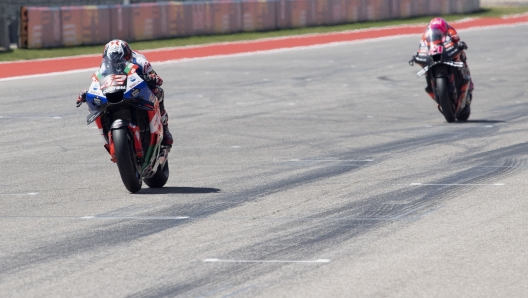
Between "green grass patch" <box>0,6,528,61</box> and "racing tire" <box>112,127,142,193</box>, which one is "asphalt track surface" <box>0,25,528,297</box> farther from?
"green grass patch" <box>0,6,528,61</box>

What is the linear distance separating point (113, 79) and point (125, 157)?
78 cm

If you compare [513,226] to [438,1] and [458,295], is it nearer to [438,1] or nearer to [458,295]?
[458,295]

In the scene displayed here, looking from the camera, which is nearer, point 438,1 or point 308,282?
point 308,282

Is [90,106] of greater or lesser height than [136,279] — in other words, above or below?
above

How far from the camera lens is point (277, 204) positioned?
969cm

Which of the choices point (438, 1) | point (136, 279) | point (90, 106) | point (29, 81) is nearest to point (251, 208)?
point (90, 106)

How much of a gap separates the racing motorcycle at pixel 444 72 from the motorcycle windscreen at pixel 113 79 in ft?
23.7

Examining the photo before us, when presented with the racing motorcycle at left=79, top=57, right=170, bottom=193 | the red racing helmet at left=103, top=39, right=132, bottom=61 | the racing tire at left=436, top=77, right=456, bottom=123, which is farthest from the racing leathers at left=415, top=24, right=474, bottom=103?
the red racing helmet at left=103, top=39, right=132, bottom=61

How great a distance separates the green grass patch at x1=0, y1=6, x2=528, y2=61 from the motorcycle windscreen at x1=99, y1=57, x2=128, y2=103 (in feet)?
59.9

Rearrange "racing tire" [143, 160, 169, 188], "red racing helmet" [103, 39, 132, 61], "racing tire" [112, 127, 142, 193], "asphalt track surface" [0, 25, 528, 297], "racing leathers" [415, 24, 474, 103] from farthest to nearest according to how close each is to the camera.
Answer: "racing leathers" [415, 24, 474, 103] < "racing tire" [143, 160, 169, 188] < "red racing helmet" [103, 39, 132, 61] < "racing tire" [112, 127, 142, 193] < "asphalt track surface" [0, 25, 528, 297]

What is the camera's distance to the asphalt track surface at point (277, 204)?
273 inches

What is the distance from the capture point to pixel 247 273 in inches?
277

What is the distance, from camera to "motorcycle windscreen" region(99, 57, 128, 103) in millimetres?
10070

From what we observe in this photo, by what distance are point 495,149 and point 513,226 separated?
16.6 ft
